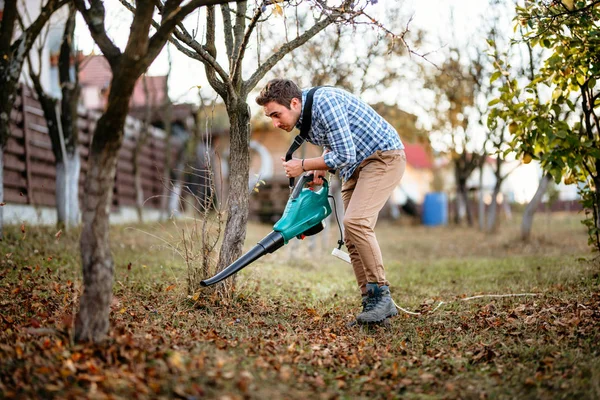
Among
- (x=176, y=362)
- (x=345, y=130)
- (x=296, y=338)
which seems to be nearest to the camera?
(x=176, y=362)

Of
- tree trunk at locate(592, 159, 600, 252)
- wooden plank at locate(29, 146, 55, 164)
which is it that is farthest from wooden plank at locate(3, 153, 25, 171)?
tree trunk at locate(592, 159, 600, 252)

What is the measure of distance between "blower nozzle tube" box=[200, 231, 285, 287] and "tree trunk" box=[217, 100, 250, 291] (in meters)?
0.48

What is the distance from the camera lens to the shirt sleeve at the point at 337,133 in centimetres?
401

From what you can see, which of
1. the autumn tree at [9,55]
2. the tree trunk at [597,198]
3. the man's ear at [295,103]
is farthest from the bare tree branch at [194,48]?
the tree trunk at [597,198]

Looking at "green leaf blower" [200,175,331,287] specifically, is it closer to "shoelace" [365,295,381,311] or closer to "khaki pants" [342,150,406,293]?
"khaki pants" [342,150,406,293]

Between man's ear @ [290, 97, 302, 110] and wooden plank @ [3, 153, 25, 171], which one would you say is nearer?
man's ear @ [290, 97, 302, 110]

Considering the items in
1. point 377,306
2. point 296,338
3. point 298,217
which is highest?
point 298,217

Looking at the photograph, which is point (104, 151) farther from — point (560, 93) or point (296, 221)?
point (560, 93)

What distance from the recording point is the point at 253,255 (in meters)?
4.07

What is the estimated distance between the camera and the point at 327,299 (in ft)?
18.1

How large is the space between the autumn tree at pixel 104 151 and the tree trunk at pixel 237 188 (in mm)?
1557

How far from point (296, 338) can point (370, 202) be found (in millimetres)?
1097

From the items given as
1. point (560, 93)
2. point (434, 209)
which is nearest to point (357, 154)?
point (560, 93)

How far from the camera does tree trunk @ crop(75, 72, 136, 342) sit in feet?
9.74
